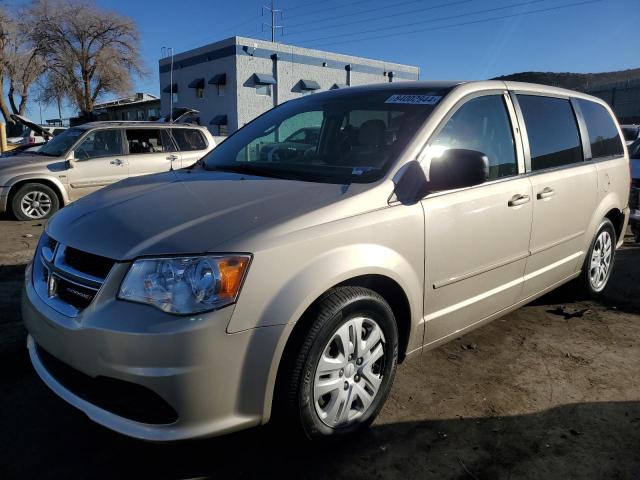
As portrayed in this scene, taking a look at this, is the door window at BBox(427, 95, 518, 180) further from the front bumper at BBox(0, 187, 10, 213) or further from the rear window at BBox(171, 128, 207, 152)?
the front bumper at BBox(0, 187, 10, 213)

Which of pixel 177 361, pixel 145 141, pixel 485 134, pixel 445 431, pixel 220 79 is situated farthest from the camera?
pixel 220 79

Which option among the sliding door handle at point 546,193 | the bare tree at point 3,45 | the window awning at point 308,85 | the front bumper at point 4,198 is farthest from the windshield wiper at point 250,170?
the bare tree at point 3,45

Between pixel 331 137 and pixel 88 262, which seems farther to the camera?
pixel 331 137

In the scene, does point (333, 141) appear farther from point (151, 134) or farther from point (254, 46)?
point (254, 46)

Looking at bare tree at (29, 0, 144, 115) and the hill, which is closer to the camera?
bare tree at (29, 0, 144, 115)

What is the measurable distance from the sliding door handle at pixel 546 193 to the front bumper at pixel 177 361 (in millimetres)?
2224

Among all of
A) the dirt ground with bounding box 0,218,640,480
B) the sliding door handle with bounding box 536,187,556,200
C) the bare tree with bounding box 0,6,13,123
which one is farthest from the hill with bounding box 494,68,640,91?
the dirt ground with bounding box 0,218,640,480

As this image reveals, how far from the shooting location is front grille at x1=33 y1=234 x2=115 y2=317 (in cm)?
221

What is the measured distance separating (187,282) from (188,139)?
8254 millimetres

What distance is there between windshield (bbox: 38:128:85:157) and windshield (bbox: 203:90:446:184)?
6.17 m

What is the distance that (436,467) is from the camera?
2.46 m

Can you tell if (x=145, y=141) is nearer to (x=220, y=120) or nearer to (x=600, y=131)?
(x=600, y=131)

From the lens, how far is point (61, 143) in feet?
29.7

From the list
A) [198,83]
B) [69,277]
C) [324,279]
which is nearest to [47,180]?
[69,277]
